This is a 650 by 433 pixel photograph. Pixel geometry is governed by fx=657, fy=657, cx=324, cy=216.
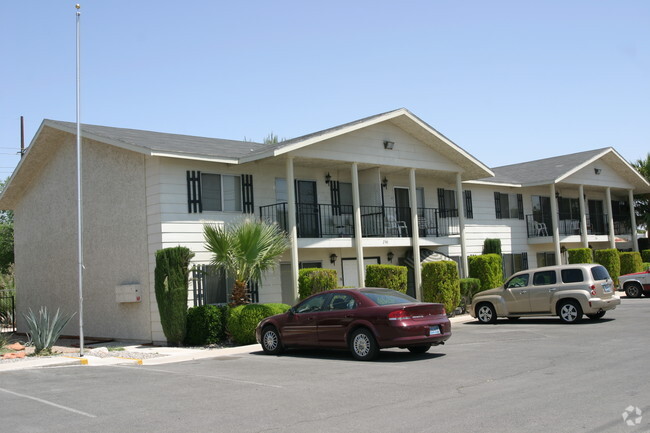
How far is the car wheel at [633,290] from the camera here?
2742cm

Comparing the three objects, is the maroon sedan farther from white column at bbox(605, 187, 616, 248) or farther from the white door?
white column at bbox(605, 187, 616, 248)

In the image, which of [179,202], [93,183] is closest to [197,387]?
[179,202]

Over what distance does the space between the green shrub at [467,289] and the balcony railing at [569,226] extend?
29.6 ft

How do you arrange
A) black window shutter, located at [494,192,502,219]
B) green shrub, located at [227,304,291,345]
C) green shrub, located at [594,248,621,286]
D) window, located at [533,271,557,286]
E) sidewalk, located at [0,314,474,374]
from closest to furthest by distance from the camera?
sidewalk, located at [0,314,474,374], green shrub, located at [227,304,291,345], window, located at [533,271,557,286], black window shutter, located at [494,192,502,219], green shrub, located at [594,248,621,286]

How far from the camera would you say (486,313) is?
20.2 meters

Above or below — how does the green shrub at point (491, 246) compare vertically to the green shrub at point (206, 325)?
above

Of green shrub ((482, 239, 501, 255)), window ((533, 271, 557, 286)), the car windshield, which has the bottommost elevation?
the car windshield

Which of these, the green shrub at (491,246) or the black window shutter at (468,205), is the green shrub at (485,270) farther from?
the black window shutter at (468,205)

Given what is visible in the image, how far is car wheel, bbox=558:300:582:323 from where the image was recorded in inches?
719

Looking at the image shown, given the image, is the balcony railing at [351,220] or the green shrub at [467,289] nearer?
the balcony railing at [351,220]

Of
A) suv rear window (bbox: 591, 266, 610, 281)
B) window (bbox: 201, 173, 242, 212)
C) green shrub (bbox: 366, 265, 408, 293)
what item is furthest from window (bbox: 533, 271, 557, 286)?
window (bbox: 201, 173, 242, 212)

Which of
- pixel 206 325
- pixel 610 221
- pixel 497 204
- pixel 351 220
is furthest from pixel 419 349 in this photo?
pixel 610 221

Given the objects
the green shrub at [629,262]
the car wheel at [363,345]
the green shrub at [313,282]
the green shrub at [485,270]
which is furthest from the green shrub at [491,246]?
the car wheel at [363,345]

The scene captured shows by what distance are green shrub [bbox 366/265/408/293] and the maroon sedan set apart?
6.72 metres
